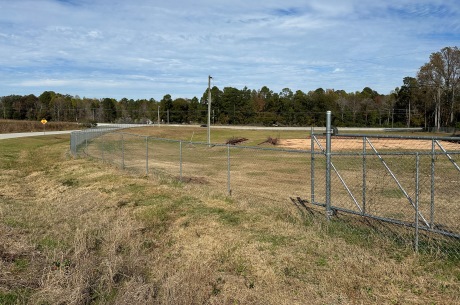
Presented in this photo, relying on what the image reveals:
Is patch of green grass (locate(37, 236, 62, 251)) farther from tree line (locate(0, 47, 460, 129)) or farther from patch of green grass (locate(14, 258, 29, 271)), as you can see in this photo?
tree line (locate(0, 47, 460, 129))

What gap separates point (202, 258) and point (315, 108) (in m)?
104

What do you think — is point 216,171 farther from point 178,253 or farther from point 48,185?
point 178,253

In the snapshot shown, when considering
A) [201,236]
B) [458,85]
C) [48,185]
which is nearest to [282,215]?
[201,236]

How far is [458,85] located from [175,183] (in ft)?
298

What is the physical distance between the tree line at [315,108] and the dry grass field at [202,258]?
77.6 metres

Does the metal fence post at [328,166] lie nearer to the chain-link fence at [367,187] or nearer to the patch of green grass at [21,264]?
the chain-link fence at [367,187]

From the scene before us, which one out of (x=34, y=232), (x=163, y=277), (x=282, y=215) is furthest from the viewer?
(x=282, y=215)

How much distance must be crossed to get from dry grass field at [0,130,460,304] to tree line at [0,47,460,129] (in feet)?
255

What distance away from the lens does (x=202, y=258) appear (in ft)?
21.3

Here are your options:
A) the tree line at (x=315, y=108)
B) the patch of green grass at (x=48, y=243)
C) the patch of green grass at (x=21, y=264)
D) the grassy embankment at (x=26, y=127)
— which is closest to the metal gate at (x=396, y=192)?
the patch of green grass at (x=48, y=243)

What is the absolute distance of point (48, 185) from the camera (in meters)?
14.0

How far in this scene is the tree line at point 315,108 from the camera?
293 ft

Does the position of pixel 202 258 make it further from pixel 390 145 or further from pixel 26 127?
pixel 26 127

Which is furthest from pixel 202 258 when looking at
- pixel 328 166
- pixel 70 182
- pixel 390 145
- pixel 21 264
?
pixel 390 145
